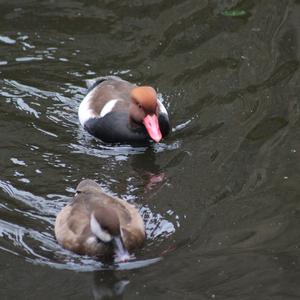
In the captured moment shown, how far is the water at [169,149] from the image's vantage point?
6297 mm

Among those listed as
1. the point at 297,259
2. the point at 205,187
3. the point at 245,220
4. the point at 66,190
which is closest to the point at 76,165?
the point at 66,190

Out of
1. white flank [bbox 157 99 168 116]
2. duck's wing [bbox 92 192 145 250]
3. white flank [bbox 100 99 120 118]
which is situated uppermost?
white flank [bbox 100 99 120 118]

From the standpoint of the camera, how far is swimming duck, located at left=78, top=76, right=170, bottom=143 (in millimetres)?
8469

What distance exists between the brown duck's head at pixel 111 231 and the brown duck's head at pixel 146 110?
199 centimetres

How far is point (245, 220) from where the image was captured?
6879 millimetres

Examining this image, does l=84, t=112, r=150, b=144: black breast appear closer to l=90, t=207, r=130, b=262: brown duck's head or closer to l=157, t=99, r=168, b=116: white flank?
l=157, t=99, r=168, b=116: white flank

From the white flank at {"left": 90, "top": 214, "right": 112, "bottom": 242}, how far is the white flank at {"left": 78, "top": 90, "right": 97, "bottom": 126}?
243 centimetres

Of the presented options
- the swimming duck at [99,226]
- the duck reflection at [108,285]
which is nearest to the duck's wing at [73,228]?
the swimming duck at [99,226]

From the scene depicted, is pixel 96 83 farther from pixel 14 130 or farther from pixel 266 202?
pixel 266 202

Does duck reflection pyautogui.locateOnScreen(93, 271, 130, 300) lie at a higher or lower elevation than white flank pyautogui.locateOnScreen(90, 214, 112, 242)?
lower

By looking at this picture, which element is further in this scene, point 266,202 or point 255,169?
point 255,169

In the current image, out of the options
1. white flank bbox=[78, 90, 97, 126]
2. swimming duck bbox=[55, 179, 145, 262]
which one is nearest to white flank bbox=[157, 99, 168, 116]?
white flank bbox=[78, 90, 97, 126]

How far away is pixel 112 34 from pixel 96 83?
5.00 ft

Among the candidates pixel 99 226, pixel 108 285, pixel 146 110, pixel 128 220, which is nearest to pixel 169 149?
pixel 146 110
